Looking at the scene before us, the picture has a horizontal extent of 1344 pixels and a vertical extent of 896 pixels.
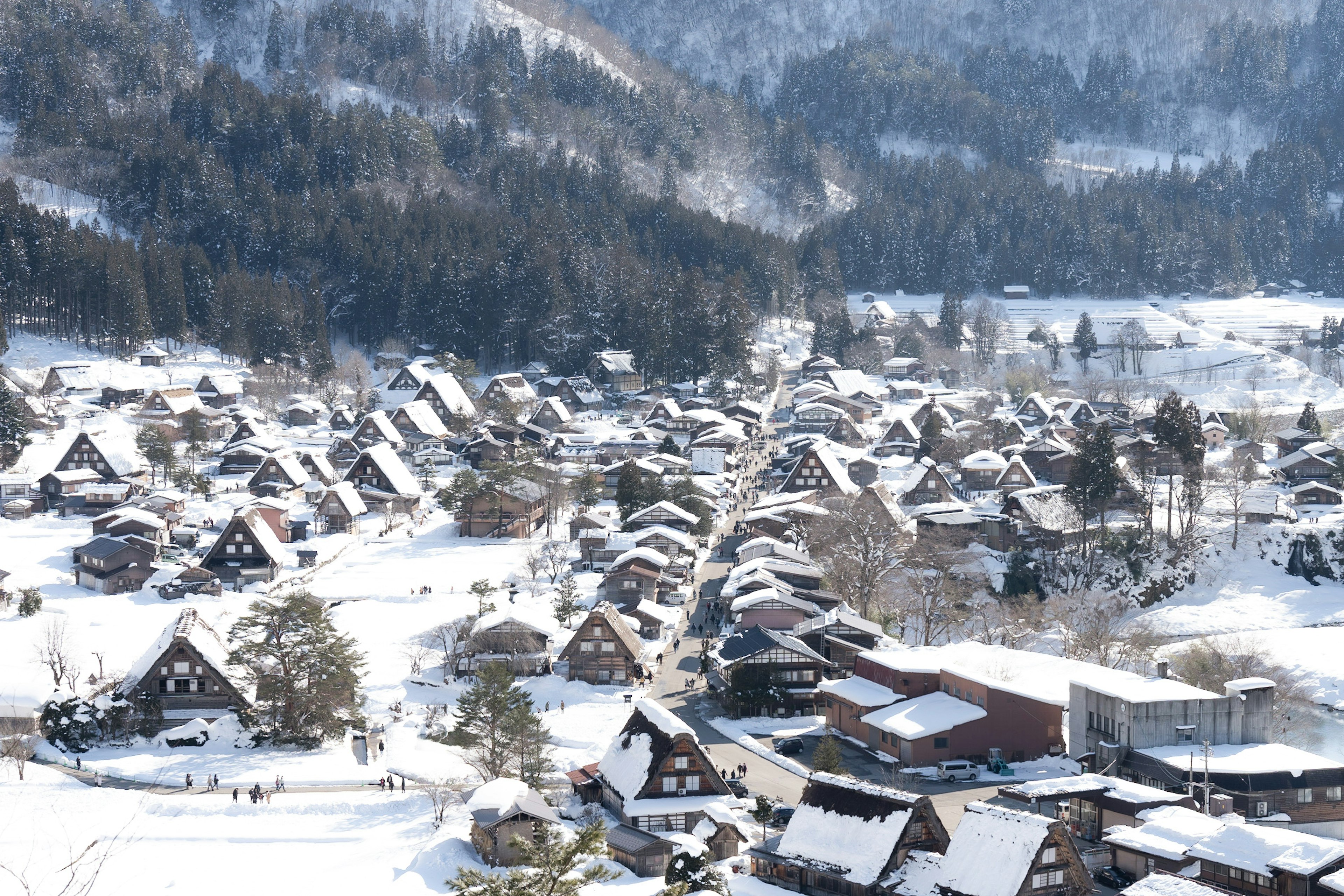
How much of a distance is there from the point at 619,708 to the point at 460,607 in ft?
26.2

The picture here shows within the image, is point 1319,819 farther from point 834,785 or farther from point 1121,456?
point 1121,456

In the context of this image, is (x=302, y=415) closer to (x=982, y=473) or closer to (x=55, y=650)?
(x=982, y=473)

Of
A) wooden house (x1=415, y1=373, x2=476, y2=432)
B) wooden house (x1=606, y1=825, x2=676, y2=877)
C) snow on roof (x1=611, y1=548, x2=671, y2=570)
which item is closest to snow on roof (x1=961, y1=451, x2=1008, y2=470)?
snow on roof (x1=611, y1=548, x2=671, y2=570)

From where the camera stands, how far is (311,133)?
9712 cm

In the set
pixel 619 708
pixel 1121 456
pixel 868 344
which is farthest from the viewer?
pixel 868 344

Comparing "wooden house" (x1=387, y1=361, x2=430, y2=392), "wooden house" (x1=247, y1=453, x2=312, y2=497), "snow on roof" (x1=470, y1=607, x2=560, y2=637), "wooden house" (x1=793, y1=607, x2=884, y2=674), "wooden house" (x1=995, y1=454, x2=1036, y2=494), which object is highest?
"wooden house" (x1=387, y1=361, x2=430, y2=392)

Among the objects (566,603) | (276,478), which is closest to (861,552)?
(566,603)

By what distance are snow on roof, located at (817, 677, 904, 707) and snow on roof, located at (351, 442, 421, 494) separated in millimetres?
23386

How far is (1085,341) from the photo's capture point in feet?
269

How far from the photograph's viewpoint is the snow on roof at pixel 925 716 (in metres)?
28.5

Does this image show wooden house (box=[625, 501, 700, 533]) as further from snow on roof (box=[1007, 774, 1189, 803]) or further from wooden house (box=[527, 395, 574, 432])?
snow on roof (box=[1007, 774, 1189, 803])

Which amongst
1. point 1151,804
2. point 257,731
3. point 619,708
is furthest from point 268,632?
point 1151,804

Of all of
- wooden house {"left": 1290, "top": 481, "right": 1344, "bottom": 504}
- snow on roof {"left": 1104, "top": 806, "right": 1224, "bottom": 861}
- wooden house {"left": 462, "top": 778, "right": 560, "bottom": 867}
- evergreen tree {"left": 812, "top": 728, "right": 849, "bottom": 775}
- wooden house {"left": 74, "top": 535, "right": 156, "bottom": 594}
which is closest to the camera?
snow on roof {"left": 1104, "top": 806, "right": 1224, "bottom": 861}

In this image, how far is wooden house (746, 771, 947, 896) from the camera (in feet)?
72.3
